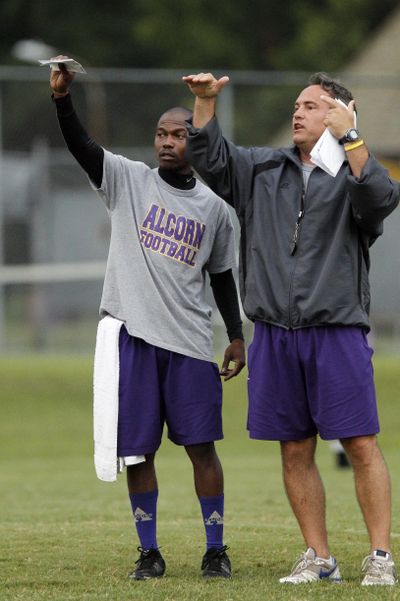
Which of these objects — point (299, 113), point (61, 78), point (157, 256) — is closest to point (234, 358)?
point (157, 256)

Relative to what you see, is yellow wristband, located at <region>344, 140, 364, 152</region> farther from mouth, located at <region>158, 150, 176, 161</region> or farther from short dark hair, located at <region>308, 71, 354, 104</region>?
mouth, located at <region>158, 150, 176, 161</region>

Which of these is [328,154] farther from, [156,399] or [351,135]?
[156,399]

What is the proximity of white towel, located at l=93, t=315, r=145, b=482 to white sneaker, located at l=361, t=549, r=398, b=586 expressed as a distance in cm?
112

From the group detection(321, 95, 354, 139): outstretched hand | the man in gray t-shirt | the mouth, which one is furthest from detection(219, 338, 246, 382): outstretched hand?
detection(321, 95, 354, 139): outstretched hand

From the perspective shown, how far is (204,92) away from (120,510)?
14.6ft

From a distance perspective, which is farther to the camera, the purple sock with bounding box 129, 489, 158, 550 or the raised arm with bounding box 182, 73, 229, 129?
the purple sock with bounding box 129, 489, 158, 550

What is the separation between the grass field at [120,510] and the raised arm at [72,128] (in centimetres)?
182

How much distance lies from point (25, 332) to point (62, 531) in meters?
12.3

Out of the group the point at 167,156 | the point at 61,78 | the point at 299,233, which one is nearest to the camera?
the point at 299,233

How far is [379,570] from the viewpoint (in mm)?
5707

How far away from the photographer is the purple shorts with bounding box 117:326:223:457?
6.12 meters

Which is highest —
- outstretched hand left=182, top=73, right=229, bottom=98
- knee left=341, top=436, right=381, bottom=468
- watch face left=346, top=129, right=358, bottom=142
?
outstretched hand left=182, top=73, right=229, bottom=98

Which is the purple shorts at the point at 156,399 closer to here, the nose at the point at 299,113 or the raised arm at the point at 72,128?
the raised arm at the point at 72,128

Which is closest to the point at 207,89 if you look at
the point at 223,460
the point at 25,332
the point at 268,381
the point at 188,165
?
the point at 188,165
